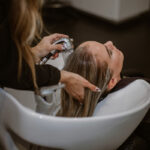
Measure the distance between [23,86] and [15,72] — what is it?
6 centimetres

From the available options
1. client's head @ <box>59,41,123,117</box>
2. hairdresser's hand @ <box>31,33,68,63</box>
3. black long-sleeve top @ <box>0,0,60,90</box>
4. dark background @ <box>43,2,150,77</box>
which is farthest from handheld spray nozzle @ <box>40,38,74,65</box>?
dark background @ <box>43,2,150,77</box>

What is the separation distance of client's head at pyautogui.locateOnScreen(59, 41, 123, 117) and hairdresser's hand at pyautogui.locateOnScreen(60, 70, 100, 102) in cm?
4

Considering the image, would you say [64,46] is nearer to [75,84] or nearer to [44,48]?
[44,48]

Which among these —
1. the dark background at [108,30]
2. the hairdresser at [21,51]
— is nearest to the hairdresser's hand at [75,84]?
the hairdresser at [21,51]

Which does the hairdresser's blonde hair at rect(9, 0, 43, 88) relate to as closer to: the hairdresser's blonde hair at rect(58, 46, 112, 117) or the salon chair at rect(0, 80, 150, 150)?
the salon chair at rect(0, 80, 150, 150)

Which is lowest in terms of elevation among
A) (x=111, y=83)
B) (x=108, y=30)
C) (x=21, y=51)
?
(x=108, y=30)

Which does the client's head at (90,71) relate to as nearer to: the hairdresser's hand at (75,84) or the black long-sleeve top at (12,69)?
the hairdresser's hand at (75,84)

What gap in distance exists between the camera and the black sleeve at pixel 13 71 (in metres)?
0.92

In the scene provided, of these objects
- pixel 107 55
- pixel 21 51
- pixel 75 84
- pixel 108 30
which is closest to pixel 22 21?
pixel 21 51

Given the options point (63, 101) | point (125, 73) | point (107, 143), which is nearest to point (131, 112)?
point (107, 143)

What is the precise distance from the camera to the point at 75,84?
1.08 m

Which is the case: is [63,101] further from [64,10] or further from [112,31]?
[64,10]

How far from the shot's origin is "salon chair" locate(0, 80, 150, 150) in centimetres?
96

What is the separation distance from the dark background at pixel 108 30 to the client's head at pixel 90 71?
1.27m
